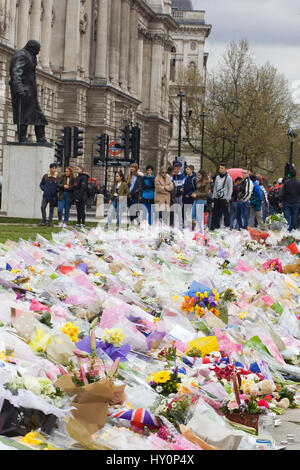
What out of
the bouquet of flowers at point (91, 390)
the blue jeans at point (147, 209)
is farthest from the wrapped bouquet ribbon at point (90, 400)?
the blue jeans at point (147, 209)

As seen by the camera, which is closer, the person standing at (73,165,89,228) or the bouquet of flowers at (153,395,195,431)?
the bouquet of flowers at (153,395,195,431)

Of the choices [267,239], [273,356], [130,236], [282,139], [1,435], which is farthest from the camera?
[282,139]

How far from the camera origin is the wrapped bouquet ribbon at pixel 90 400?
433cm

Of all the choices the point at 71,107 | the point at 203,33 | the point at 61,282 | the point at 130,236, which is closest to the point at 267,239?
the point at 130,236

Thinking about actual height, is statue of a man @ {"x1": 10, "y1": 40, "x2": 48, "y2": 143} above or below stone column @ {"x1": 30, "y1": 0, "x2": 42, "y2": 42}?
below

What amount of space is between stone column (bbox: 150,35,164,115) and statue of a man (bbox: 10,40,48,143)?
231 feet

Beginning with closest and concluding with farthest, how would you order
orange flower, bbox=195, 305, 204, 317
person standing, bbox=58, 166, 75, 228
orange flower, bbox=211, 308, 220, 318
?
orange flower, bbox=195, 305, 204, 317, orange flower, bbox=211, 308, 220, 318, person standing, bbox=58, 166, 75, 228

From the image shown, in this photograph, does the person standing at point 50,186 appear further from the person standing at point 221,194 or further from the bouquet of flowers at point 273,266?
the bouquet of flowers at point 273,266

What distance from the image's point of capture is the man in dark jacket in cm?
2133

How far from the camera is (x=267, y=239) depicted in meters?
14.6

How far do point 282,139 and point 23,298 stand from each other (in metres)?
56.7

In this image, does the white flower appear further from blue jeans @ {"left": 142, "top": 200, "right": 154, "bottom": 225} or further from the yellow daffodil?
blue jeans @ {"left": 142, "top": 200, "right": 154, "bottom": 225}

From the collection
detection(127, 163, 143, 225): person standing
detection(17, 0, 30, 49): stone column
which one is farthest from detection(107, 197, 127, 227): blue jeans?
detection(17, 0, 30, 49): stone column

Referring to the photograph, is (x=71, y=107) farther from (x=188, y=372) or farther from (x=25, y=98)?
(x=188, y=372)
